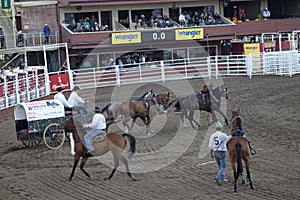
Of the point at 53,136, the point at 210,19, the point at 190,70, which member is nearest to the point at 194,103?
the point at 53,136

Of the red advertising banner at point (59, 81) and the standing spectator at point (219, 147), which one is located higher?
the red advertising banner at point (59, 81)

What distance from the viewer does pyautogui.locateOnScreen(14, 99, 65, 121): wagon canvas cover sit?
17.3 m

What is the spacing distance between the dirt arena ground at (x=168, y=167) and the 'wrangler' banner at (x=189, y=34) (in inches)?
573

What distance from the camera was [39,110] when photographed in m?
17.4

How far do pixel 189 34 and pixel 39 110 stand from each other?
68.2 ft

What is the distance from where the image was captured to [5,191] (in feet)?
42.2

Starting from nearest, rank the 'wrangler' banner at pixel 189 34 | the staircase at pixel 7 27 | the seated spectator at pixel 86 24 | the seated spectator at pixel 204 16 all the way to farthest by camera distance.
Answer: the staircase at pixel 7 27 → the seated spectator at pixel 86 24 → the 'wrangler' banner at pixel 189 34 → the seated spectator at pixel 204 16

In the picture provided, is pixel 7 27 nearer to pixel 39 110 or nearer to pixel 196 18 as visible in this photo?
pixel 196 18

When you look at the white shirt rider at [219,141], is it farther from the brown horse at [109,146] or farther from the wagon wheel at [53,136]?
the wagon wheel at [53,136]

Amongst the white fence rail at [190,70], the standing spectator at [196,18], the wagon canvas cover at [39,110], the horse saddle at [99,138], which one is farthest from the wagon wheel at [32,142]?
the standing spectator at [196,18]

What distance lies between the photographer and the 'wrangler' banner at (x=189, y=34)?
36.8m

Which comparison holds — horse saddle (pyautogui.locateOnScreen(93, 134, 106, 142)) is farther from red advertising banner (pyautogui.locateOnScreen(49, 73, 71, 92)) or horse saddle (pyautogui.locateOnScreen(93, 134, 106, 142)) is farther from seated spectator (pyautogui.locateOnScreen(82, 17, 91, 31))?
seated spectator (pyautogui.locateOnScreen(82, 17, 91, 31))

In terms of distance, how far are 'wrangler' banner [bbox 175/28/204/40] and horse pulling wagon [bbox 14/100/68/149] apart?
19907mm

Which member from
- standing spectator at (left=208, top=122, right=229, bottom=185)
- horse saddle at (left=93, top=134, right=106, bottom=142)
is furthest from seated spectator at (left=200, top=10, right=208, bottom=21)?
standing spectator at (left=208, top=122, right=229, bottom=185)
